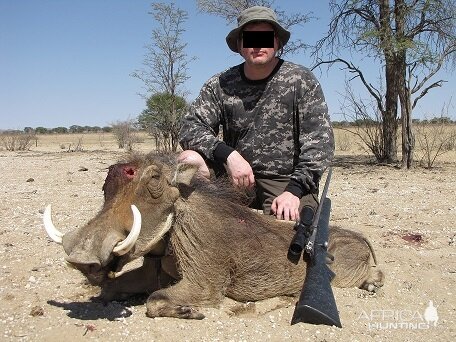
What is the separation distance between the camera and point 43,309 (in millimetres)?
3412

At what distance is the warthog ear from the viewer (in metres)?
3.41

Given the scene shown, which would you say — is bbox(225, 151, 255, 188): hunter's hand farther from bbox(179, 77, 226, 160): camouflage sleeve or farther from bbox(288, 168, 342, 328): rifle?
bbox(288, 168, 342, 328): rifle

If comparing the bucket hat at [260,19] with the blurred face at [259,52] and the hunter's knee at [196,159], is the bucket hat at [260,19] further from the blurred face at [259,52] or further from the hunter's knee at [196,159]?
the hunter's knee at [196,159]

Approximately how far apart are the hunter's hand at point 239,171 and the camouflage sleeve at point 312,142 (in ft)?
1.01

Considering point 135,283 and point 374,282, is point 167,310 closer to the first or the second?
point 135,283

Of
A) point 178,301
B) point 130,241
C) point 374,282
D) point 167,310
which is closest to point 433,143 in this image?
point 374,282

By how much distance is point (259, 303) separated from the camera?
3.71 m

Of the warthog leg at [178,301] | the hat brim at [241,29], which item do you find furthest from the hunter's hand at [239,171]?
the hat brim at [241,29]

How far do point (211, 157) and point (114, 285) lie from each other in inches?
47.6

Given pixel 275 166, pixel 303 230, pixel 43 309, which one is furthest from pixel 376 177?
pixel 43 309

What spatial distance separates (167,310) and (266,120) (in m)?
1.78

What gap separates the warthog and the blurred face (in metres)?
1.05

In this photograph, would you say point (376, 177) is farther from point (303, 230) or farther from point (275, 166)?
point (303, 230)

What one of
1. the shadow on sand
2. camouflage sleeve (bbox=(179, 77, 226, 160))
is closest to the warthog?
the shadow on sand
